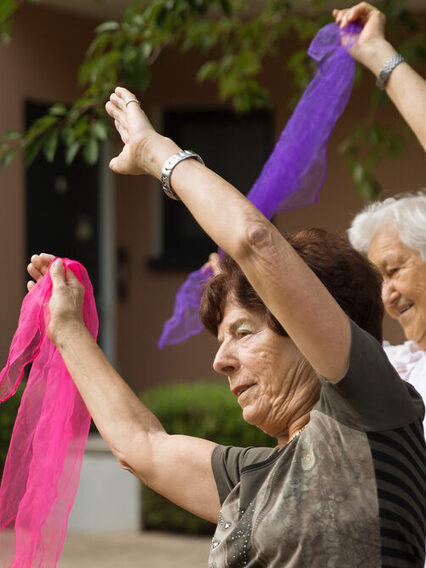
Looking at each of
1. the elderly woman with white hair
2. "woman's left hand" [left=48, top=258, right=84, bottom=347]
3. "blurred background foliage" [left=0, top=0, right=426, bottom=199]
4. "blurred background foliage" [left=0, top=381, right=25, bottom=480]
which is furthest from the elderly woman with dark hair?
"blurred background foliage" [left=0, top=381, right=25, bottom=480]

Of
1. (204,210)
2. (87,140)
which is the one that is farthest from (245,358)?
(87,140)

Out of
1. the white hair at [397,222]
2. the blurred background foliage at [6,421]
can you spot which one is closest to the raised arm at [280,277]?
the white hair at [397,222]

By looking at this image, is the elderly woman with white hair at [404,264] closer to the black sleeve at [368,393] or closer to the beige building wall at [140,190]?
the black sleeve at [368,393]

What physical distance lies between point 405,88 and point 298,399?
1224 mm

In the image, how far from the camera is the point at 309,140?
136 inches

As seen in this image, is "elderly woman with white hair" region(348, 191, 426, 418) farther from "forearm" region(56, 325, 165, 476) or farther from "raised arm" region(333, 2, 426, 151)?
"forearm" region(56, 325, 165, 476)

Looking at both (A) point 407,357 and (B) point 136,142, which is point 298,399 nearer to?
(B) point 136,142

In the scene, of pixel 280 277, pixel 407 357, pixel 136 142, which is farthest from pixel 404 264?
pixel 280 277

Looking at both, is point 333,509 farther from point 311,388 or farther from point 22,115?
point 22,115

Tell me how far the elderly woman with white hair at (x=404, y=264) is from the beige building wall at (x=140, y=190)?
5110 millimetres

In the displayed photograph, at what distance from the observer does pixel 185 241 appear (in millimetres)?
9383

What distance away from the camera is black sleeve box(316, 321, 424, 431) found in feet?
5.50

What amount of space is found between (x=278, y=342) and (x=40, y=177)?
7.18 m

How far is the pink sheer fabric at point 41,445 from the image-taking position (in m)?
2.39
